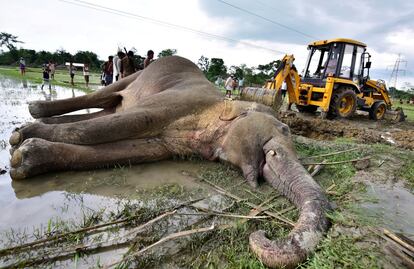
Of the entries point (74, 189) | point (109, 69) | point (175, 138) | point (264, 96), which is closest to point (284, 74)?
point (264, 96)

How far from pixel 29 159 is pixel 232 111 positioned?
101 inches

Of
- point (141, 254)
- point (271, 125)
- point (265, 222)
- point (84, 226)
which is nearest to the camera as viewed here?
point (141, 254)

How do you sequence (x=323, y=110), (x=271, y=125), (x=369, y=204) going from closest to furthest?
(x=369, y=204) → (x=271, y=125) → (x=323, y=110)

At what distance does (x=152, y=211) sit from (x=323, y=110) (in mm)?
10039

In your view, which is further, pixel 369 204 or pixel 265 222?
pixel 369 204

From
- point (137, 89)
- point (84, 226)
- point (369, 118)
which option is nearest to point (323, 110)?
point (369, 118)

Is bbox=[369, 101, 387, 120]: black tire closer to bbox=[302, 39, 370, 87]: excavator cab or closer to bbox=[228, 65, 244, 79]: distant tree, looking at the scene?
bbox=[302, 39, 370, 87]: excavator cab

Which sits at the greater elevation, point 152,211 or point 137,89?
point 137,89

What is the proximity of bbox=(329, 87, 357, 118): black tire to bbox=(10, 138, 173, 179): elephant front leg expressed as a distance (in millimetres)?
9067

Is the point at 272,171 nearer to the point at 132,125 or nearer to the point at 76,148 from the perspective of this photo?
the point at 132,125

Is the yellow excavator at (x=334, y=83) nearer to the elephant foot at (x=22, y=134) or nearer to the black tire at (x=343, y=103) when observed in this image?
the black tire at (x=343, y=103)

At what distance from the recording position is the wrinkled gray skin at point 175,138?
3.17 m

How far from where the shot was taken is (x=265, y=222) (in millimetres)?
2520

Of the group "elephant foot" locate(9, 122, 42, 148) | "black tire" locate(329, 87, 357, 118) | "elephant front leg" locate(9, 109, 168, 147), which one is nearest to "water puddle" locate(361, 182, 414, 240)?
"elephant front leg" locate(9, 109, 168, 147)
